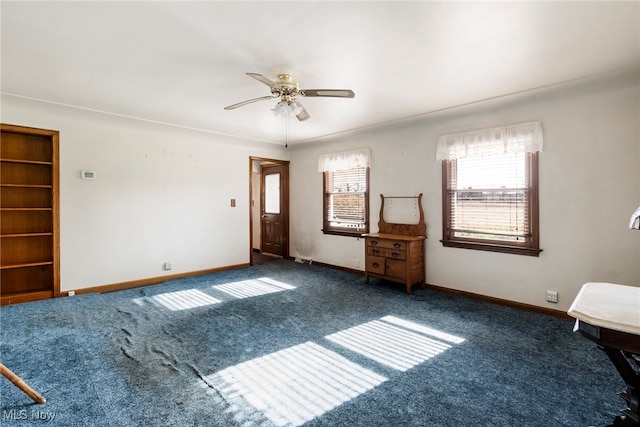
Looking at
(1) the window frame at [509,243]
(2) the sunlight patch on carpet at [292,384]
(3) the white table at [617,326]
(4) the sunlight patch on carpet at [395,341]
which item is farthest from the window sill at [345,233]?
(3) the white table at [617,326]

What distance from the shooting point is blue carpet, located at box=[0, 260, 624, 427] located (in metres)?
1.82

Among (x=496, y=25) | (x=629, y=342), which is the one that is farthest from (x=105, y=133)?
(x=629, y=342)

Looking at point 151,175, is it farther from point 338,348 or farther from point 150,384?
point 338,348

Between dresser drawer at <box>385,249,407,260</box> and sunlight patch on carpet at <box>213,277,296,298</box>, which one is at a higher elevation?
dresser drawer at <box>385,249,407,260</box>

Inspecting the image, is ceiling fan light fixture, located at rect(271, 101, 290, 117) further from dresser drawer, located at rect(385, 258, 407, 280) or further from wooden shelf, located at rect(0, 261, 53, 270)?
wooden shelf, located at rect(0, 261, 53, 270)

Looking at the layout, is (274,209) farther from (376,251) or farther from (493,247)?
(493,247)

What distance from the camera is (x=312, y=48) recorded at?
2.40 meters

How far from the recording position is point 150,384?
2.10 metres

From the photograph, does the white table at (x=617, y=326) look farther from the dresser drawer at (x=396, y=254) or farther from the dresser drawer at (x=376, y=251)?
the dresser drawer at (x=376, y=251)

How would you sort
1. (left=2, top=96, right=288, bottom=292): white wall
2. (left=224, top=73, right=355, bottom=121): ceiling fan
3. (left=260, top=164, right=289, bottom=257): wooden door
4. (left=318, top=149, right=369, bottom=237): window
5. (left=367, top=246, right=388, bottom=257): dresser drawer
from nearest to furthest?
(left=224, top=73, right=355, bottom=121): ceiling fan < (left=2, top=96, right=288, bottom=292): white wall < (left=367, top=246, right=388, bottom=257): dresser drawer < (left=318, top=149, right=369, bottom=237): window < (left=260, top=164, right=289, bottom=257): wooden door

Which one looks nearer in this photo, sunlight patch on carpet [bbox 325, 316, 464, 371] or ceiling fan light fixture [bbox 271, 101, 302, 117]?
sunlight patch on carpet [bbox 325, 316, 464, 371]

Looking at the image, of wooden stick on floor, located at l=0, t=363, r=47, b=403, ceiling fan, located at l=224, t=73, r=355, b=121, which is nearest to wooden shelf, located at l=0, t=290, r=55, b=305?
wooden stick on floor, located at l=0, t=363, r=47, b=403

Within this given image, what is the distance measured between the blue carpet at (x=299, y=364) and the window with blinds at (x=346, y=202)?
185 cm

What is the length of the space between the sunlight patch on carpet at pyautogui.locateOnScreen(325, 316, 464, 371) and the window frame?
59.8 inches
